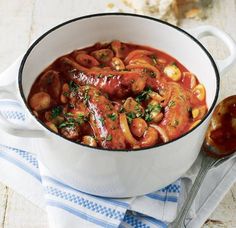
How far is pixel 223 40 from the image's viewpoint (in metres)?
2.31

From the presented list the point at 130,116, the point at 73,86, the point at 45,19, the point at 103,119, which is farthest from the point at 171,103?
the point at 45,19

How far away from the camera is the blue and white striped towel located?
2137 mm

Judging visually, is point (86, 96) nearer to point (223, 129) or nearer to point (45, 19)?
point (223, 129)

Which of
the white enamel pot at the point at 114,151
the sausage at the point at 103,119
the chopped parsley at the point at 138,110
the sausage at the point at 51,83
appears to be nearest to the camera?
the white enamel pot at the point at 114,151

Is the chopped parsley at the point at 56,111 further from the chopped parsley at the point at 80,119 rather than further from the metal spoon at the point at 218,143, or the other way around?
the metal spoon at the point at 218,143

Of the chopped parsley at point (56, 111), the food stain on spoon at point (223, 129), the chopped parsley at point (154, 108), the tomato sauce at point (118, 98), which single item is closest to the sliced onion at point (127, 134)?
the tomato sauce at point (118, 98)

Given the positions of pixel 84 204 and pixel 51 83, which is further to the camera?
pixel 51 83

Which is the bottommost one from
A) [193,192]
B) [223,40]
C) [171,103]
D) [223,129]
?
[193,192]

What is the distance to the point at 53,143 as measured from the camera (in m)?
1.97

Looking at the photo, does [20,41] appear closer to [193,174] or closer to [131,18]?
[131,18]

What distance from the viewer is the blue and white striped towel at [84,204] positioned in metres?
2.14

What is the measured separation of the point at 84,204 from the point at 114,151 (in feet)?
1.29

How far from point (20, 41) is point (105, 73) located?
902mm

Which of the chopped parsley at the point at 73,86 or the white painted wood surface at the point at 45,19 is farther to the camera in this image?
the white painted wood surface at the point at 45,19
